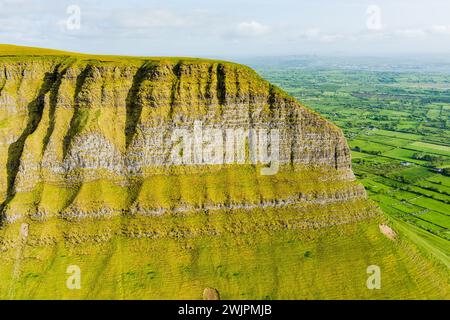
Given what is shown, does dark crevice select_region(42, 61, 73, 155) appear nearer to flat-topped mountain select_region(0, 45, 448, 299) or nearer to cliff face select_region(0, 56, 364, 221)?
cliff face select_region(0, 56, 364, 221)

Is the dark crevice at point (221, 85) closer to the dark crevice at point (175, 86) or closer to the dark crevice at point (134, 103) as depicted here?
the dark crevice at point (175, 86)

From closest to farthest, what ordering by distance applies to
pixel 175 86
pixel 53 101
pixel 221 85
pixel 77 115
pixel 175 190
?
pixel 175 190, pixel 77 115, pixel 175 86, pixel 221 85, pixel 53 101

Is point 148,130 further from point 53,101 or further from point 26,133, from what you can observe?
point 26,133

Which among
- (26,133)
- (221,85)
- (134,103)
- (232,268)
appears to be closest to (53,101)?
(26,133)

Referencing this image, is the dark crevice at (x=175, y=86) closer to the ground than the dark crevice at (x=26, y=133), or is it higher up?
higher up

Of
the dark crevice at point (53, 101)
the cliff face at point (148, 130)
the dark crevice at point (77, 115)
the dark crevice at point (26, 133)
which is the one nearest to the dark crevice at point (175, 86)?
the cliff face at point (148, 130)
